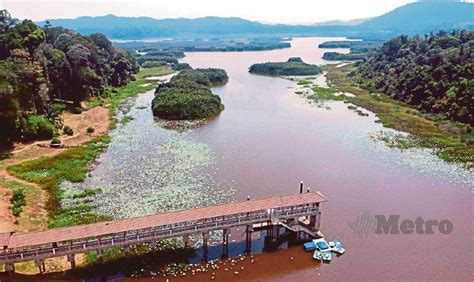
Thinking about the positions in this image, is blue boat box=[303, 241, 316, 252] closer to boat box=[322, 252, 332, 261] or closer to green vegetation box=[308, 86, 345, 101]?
boat box=[322, 252, 332, 261]

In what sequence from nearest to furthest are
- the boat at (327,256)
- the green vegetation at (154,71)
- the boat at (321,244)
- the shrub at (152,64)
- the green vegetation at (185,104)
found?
the boat at (327,256), the boat at (321,244), the green vegetation at (185,104), the green vegetation at (154,71), the shrub at (152,64)

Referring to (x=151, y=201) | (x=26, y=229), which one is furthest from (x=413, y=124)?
(x=26, y=229)

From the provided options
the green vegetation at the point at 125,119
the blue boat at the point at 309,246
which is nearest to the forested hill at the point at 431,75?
the blue boat at the point at 309,246

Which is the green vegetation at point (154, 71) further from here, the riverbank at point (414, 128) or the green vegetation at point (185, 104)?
the riverbank at point (414, 128)

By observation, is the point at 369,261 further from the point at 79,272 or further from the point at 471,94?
the point at 471,94

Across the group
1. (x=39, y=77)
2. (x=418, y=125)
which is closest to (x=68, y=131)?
(x=39, y=77)
